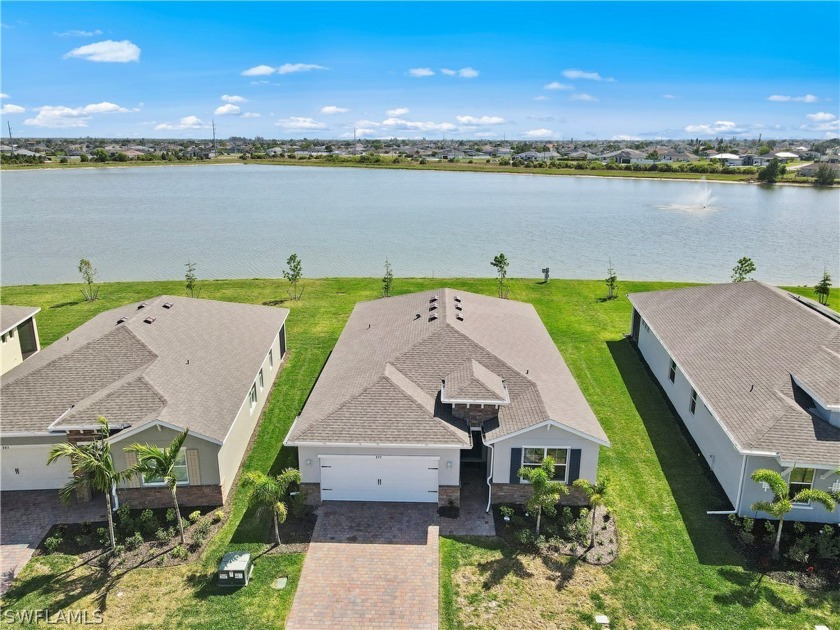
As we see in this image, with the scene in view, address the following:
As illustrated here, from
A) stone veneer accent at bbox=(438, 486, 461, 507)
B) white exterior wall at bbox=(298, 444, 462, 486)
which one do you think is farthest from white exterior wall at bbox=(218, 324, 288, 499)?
stone veneer accent at bbox=(438, 486, 461, 507)

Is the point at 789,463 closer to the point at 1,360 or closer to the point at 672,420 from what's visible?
the point at 672,420

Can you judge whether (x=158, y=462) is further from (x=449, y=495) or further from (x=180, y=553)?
(x=449, y=495)

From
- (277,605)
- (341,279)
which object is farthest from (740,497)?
(341,279)

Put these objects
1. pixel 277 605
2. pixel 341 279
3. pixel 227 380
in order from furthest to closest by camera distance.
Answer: pixel 341 279, pixel 227 380, pixel 277 605

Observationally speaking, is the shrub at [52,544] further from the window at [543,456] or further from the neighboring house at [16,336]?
the window at [543,456]

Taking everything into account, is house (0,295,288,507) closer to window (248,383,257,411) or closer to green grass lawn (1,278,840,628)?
window (248,383,257,411)
